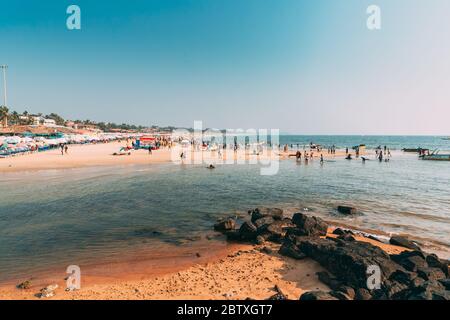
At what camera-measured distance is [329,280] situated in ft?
30.6

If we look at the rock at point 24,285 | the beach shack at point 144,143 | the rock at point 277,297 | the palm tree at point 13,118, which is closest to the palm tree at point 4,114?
the palm tree at point 13,118

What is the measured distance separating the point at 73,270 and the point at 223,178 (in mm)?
23618

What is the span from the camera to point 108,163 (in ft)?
141

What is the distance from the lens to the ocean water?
42.0 ft

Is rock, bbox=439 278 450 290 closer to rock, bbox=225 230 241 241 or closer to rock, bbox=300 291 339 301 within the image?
rock, bbox=300 291 339 301

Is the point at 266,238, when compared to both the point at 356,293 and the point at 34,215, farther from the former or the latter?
the point at 34,215

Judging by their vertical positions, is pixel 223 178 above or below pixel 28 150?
below

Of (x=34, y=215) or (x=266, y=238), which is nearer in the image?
(x=266, y=238)

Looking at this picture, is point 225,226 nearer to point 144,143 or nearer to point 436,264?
point 436,264

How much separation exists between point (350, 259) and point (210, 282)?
5302 millimetres

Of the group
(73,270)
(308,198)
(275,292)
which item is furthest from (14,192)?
(308,198)

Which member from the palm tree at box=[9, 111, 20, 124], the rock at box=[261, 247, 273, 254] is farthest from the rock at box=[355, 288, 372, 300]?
the palm tree at box=[9, 111, 20, 124]

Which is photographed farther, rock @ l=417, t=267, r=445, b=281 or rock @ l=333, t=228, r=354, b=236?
rock @ l=333, t=228, r=354, b=236

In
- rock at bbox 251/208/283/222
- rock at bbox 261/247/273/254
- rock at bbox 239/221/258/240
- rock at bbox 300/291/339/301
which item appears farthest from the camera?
rock at bbox 251/208/283/222
